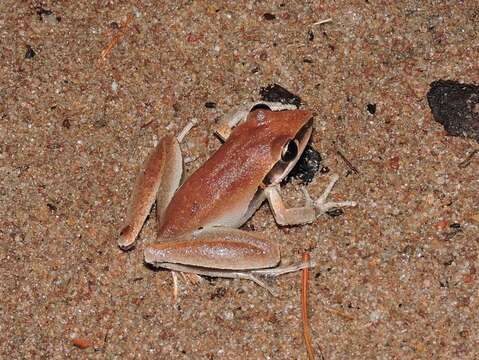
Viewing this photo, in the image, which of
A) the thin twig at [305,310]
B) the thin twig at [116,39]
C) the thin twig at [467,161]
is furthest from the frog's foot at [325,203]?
the thin twig at [116,39]

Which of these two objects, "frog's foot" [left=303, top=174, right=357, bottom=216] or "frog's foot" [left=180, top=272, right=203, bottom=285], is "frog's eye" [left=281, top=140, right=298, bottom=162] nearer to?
"frog's foot" [left=303, top=174, right=357, bottom=216]

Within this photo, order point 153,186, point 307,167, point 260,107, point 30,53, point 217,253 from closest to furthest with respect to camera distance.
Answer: point 217,253
point 153,186
point 260,107
point 307,167
point 30,53

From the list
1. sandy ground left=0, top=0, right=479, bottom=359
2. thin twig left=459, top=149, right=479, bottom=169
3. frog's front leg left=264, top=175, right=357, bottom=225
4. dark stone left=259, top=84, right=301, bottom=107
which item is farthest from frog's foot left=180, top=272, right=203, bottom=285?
thin twig left=459, top=149, right=479, bottom=169

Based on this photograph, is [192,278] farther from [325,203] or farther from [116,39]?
[116,39]

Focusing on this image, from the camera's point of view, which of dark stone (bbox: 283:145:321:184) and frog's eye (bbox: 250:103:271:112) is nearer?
frog's eye (bbox: 250:103:271:112)

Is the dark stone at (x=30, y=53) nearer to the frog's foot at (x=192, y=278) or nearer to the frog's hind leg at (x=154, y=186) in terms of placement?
the frog's hind leg at (x=154, y=186)

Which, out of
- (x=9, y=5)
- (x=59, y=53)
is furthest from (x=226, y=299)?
(x=9, y=5)

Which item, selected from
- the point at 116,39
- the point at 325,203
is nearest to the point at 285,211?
the point at 325,203

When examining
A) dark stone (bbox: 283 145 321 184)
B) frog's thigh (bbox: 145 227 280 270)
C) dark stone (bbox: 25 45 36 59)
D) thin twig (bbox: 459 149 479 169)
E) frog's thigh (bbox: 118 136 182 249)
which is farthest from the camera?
dark stone (bbox: 25 45 36 59)
